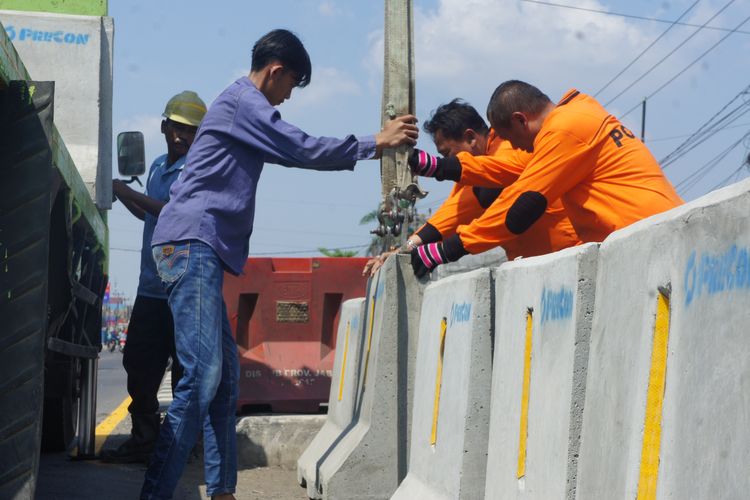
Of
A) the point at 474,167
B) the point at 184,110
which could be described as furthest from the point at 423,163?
the point at 184,110

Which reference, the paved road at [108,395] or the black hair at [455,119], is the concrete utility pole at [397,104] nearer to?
the black hair at [455,119]

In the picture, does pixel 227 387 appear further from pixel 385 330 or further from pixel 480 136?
pixel 480 136

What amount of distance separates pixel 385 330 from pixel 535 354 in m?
2.43

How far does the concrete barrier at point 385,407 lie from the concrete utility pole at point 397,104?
1.50 feet

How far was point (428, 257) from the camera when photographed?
6.04 metres

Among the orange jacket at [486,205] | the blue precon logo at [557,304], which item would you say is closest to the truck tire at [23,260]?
the blue precon logo at [557,304]

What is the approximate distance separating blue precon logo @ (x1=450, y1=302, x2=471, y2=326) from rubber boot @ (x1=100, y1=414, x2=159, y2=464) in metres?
3.64

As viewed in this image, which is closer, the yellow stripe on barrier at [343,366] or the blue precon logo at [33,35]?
the blue precon logo at [33,35]

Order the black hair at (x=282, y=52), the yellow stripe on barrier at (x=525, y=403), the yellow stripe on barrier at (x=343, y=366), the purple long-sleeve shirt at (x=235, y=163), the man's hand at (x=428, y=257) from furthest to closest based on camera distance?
1. the yellow stripe on barrier at (x=343, y=366)
2. the man's hand at (x=428, y=257)
3. the black hair at (x=282, y=52)
4. the purple long-sleeve shirt at (x=235, y=163)
5. the yellow stripe on barrier at (x=525, y=403)

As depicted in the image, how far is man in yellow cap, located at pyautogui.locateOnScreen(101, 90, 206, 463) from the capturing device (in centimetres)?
762

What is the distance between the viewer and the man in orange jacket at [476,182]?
21.3ft

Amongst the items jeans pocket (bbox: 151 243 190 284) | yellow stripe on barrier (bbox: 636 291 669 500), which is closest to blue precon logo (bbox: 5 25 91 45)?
jeans pocket (bbox: 151 243 190 284)

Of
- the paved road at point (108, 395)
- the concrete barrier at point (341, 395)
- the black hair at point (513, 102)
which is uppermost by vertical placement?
the black hair at point (513, 102)

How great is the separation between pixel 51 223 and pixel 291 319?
14.2 ft
